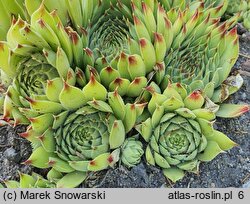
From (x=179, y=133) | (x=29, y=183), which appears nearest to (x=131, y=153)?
(x=179, y=133)

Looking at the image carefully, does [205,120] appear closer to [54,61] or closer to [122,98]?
[122,98]

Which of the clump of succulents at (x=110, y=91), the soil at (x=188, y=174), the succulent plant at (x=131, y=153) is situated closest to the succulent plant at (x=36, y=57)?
the clump of succulents at (x=110, y=91)

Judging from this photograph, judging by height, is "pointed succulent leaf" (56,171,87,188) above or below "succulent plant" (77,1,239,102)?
below

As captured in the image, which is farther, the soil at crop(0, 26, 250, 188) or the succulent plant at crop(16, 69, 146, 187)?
the soil at crop(0, 26, 250, 188)

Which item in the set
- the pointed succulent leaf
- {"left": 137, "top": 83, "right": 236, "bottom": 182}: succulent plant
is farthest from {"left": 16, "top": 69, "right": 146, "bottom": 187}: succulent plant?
{"left": 137, "top": 83, "right": 236, "bottom": 182}: succulent plant

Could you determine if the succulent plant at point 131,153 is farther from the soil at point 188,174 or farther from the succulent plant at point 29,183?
the succulent plant at point 29,183

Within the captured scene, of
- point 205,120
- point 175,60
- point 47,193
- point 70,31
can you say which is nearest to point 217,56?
point 175,60

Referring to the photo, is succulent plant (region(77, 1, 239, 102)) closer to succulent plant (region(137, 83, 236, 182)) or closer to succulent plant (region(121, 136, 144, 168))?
succulent plant (region(137, 83, 236, 182))

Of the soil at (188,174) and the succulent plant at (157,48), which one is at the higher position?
the succulent plant at (157,48)
